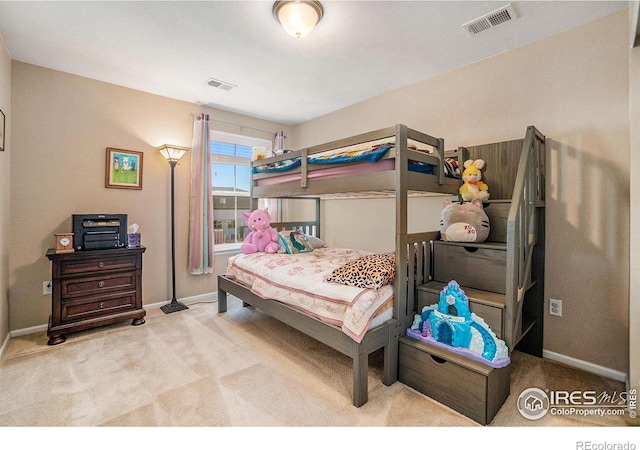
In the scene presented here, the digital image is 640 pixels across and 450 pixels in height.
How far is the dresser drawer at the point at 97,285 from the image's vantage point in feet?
8.42

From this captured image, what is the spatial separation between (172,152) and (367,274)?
2563mm

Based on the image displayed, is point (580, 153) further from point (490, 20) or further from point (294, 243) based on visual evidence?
point (294, 243)

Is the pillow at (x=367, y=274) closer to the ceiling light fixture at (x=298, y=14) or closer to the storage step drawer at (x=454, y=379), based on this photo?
the storage step drawer at (x=454, y=379)

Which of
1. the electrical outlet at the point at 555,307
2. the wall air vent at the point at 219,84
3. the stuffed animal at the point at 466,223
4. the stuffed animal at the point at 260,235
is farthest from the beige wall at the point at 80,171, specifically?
the electrical outlet at the point at 555,307

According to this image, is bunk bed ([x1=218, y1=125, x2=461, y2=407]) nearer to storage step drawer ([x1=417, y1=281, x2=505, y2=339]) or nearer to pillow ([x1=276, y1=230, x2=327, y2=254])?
storage step drawer ([x1=417, y1=281, x2=505, y2=339])

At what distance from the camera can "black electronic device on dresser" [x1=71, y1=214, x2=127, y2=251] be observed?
2.69 metres

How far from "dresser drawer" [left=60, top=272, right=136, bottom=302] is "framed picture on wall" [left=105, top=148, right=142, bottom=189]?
0.97 m

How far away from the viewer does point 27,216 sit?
2.70 m

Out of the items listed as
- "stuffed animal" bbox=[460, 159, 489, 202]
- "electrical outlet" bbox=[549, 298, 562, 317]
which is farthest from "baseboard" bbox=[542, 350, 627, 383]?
"stuffed animal" bbox=[460, 159, 489, 202]

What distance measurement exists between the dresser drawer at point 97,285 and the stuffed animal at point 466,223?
113 inches

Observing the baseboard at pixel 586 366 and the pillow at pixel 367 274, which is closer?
the pillow at pixel 367 274

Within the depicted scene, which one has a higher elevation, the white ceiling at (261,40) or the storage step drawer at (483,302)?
the white ceiling at (261,40)

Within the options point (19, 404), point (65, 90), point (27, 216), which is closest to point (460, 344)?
point (19, 404)
